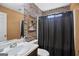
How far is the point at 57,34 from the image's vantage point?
1.47 meters

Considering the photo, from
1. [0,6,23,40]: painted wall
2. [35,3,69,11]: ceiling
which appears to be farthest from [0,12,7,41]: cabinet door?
[35,3,69,11]: ceiling

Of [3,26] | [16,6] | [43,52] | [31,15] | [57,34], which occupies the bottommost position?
[43,52]

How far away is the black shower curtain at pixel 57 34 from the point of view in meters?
1.40

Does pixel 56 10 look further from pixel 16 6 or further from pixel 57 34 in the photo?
pixel 16 6

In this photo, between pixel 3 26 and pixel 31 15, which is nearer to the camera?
pixel 3 26

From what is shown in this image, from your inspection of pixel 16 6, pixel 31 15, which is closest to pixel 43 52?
pixel 31 15

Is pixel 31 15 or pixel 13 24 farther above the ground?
pixel 31 15

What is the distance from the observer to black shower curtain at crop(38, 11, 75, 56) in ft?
4.61

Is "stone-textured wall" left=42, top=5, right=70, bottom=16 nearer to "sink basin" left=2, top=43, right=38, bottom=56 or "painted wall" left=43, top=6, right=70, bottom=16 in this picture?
"painted wall" left=43, top=6, right=70, bottom=16

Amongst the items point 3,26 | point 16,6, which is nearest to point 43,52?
point 3,26

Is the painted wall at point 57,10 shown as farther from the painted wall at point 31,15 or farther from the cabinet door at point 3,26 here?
the cabinet door at point 3,26

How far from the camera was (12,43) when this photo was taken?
4.93 feet

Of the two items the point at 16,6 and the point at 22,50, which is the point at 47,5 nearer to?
the point at 16,6

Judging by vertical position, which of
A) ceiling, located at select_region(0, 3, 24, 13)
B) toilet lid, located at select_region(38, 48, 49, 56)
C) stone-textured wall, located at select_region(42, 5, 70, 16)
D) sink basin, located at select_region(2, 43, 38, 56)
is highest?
ceiling, located at select_region(0, 3, 24, 13)
